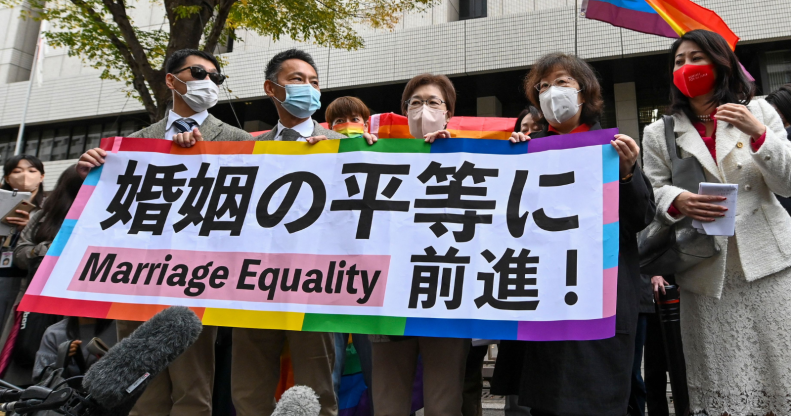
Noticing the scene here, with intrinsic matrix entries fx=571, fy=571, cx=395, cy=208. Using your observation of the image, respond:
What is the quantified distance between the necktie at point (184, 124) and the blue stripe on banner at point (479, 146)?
4.73 feet

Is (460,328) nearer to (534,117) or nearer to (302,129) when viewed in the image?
(302,129)

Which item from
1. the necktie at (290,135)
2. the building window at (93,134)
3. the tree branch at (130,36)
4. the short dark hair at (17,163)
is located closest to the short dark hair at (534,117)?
the necktie at (290,135)

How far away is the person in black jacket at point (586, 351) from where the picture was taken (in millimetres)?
2129

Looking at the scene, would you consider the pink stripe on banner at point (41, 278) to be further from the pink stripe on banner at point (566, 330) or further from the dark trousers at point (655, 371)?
the dark trousers at point (655, 371)

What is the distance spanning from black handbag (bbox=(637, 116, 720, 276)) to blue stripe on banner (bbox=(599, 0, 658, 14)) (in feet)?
13.1

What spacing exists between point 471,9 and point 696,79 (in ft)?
40.3

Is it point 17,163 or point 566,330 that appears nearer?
point 566,330

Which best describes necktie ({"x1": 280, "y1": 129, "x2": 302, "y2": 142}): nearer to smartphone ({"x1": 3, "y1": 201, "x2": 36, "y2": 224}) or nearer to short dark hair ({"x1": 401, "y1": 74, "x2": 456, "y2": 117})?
short dark hair ({"x1": 401, "y1": 74, "x2": 456, "y2": 117})

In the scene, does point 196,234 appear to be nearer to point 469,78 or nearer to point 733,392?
point 733,392

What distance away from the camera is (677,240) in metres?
2.36

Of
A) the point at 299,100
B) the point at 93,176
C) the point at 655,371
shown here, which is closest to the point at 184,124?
the point at 93,176

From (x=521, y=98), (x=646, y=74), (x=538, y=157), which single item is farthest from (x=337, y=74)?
(x=538, y=157)

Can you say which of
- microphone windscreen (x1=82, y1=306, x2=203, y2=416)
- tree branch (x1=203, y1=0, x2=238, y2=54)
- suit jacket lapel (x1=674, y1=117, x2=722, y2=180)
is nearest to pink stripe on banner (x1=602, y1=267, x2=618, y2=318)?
suit jacket lapel (x1=674, y1=117, x2=722, y2=180)

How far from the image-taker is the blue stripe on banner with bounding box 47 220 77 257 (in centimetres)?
279
